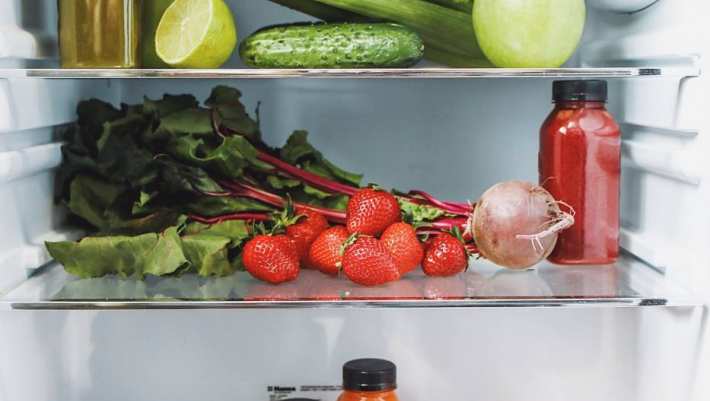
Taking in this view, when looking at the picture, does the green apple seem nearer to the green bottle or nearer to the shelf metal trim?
the shelf metal trim

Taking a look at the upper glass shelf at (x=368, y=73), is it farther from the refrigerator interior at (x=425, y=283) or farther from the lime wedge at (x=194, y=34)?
the lime wedge at (x=194, y=34)

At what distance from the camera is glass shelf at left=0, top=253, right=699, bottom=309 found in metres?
1.24

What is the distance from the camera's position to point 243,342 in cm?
147

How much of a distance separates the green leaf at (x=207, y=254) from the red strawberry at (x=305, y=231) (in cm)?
11

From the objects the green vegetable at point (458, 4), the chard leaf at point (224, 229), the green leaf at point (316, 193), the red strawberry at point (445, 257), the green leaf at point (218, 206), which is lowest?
the red strawberry at point (445, 257)

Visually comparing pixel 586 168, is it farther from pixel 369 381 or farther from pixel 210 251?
pixel 210 251

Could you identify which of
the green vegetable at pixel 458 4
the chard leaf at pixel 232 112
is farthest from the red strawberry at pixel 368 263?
the green vegetable at pixel 458 4

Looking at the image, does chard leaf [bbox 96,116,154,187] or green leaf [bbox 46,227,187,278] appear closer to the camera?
green leaf [bbox 46,227,187,278]

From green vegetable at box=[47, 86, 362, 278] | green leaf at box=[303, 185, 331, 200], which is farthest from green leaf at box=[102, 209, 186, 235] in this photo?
green leaf at box=[303, 185, 331, 200]

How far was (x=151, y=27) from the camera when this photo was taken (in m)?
1.51

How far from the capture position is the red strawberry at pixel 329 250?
1377mm

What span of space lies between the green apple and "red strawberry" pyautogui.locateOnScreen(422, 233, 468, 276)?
0.29 meters

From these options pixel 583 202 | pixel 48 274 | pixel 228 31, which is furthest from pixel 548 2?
pixel 48 274

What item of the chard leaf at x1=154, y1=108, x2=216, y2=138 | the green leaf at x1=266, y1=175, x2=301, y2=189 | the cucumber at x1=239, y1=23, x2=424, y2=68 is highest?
the cucumber at x1=239, y1=23, x2=424, y2=68
